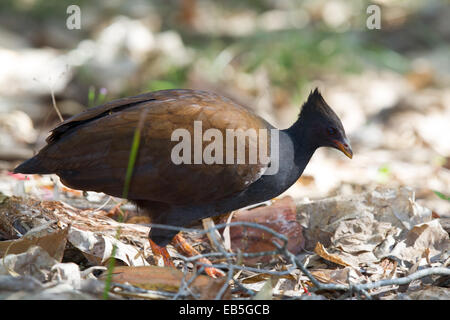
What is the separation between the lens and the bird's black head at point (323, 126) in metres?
3.98

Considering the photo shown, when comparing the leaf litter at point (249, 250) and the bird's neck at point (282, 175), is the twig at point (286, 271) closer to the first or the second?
the leaf litter at point (249, 250)

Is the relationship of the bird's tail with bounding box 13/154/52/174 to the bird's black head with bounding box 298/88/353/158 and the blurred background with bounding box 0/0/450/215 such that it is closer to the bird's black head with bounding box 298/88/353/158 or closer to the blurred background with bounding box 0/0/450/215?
the blurred background with bounding box 0/0/450/215

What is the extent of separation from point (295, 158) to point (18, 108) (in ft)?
16.8

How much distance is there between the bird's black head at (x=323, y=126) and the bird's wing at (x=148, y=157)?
1.86 feet

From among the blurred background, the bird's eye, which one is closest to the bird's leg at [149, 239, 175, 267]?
the bird's eye

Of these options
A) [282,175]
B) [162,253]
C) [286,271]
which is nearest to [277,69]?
[282,175]

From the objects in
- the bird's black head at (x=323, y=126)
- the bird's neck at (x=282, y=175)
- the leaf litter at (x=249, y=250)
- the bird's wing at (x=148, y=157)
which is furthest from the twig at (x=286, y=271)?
the bird's black head at (x=323, y=126)

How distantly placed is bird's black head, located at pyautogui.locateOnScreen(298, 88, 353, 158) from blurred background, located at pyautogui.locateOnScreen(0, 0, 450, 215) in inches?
57.1

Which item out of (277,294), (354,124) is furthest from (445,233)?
(354,124)

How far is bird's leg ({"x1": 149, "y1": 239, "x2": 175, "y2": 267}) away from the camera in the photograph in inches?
146

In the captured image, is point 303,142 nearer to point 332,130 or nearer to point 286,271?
point 332,130

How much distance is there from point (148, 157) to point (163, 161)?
9 centimetres

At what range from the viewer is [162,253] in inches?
148

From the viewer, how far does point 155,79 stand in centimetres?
855
